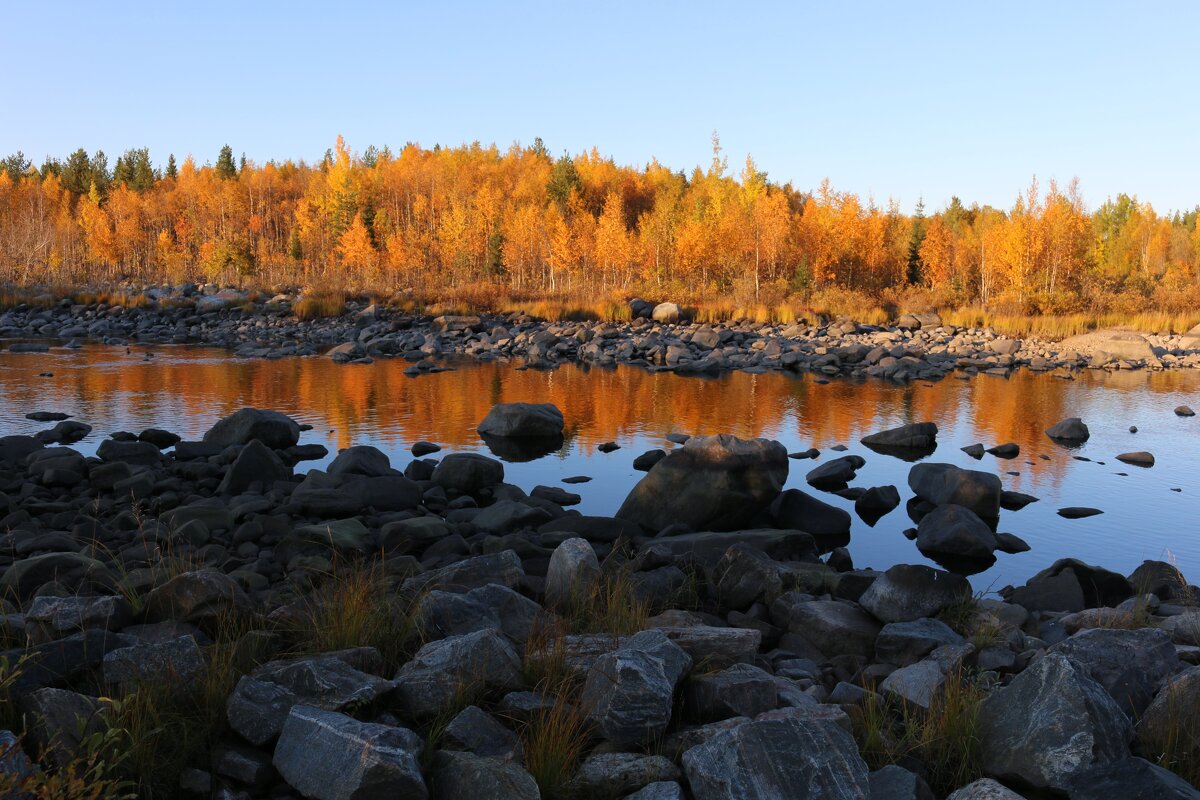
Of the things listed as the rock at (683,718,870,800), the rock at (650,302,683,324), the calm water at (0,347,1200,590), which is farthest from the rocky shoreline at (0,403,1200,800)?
the rock at (650,302,683,324)

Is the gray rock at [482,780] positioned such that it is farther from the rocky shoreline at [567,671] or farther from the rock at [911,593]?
the rock at [911,593]

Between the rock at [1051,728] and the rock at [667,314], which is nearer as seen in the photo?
the rock at [1051,728]

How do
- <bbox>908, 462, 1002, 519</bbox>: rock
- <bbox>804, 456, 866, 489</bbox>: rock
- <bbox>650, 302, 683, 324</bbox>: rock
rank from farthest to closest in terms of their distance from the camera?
<bbox>650, 302, 683, 324</bbox>: rock < <bbox>804, 456, 866, 489</bbox>: rock < <bbox>908, 462, 1002, 519</bbox>: rock

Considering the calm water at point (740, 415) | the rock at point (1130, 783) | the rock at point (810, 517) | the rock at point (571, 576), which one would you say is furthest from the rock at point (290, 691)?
the rock at point (810, 517)

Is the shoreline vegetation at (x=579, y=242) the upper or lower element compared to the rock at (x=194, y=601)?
upper

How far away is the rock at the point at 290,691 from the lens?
3.32 metres

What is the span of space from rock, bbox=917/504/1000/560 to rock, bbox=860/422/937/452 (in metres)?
4.79

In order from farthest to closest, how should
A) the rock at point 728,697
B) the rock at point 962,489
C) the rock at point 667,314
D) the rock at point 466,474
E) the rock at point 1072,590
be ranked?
1. the rock at point 667,314
2. the rock at point 466,474
3. the rock at point 962,489
4. the rock at point 1072,590
5. the rock at point 728,697

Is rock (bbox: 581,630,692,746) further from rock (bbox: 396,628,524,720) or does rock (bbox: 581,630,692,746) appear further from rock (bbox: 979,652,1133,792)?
rock (bbox: 979,652,1133,792)

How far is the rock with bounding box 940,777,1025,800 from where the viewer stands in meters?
3.09

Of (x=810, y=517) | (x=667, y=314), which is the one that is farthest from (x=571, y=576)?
(x=667, y=314)

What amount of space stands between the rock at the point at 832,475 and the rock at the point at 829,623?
218 inches

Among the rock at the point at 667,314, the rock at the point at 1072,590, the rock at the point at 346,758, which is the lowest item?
the rock at the point at 1072,590

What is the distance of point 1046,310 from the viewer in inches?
1505
